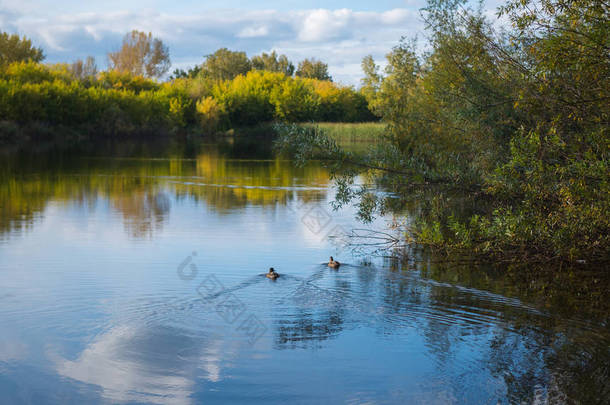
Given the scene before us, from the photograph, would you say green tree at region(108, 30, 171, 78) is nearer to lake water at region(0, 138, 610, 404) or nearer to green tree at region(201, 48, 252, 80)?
green tree at region(201, 48, 252, 80)

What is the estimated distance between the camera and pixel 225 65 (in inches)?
4843

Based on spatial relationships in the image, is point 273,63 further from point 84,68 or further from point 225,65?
point 84,68

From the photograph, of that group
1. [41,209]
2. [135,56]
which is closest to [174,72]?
[135,56]

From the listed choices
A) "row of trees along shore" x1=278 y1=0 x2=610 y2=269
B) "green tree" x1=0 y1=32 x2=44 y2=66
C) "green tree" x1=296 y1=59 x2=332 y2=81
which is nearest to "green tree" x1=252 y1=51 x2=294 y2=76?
"green tree" x1=296 y1=59 x2=332 y2=81

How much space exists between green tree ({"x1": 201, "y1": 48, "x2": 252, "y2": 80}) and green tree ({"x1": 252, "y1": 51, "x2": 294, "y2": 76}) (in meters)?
9.41

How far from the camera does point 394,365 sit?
6.94 m

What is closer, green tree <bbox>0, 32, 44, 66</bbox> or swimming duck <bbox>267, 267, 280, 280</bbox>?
swimming duck <bbox>267, 267, 280, 280</bbox>

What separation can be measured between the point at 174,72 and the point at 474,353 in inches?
5099

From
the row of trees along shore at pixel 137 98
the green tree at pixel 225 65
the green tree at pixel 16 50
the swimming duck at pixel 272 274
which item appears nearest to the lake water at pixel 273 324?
the swimming duck at pixel 272 274

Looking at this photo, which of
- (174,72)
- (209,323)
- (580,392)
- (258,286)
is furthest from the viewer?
(174,72)

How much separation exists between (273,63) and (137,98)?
6872 centimetres

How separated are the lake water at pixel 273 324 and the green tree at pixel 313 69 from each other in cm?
12614

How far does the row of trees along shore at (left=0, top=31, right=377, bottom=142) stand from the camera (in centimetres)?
5712

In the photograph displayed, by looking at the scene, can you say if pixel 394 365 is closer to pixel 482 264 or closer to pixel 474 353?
pixel 474 353
